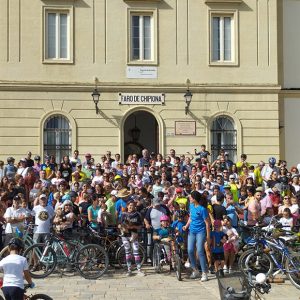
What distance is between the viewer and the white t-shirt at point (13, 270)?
380 inches

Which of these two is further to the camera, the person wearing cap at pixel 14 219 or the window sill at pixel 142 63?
the window sill at pixel 142 63

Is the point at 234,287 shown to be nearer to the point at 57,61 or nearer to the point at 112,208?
the point at 112,208

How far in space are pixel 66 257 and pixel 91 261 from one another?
1.80 ft

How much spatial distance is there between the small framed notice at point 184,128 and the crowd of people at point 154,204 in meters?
5.01

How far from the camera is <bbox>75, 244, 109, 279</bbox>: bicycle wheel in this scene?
14.4m

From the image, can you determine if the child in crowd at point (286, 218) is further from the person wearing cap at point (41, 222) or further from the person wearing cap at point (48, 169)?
the person wearing cap at point (48, 169)

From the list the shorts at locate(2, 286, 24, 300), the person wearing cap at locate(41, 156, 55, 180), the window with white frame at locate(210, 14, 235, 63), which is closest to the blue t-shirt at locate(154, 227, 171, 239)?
the person wearing cap at locate(41, 156, 55, 180)

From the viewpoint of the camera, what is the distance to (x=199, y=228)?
14375 millimetres

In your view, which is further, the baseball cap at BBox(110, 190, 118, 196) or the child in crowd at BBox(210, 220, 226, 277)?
the baseball cap at BBox(110, 190, 118, 196)

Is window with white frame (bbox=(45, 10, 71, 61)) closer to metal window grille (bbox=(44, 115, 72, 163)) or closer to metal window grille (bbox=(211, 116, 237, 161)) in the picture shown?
metal window grille (bbox=(44, 115, 72, 163))

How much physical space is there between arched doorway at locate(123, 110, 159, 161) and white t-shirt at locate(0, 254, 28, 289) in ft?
61.5

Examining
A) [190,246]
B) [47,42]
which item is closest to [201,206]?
[190,246]

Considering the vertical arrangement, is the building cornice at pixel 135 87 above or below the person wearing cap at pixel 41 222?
above


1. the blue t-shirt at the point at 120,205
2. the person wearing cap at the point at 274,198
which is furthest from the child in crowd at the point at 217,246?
the person wearing cap at the point at 274,198
